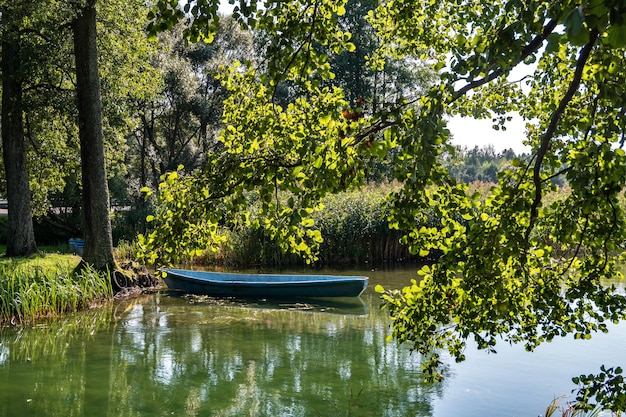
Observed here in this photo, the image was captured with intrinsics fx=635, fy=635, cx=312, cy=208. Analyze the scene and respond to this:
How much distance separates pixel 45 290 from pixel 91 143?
332 centimetres

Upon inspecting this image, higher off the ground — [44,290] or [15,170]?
[15,170]

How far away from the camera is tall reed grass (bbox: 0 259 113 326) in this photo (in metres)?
10.1

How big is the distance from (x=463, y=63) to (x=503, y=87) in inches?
105

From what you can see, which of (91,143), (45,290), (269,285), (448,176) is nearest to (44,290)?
(45,290)

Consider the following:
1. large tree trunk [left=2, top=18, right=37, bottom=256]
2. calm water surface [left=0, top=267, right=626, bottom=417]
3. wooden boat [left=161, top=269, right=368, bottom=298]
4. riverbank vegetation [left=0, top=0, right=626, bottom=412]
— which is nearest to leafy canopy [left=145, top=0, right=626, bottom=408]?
riverbank vegetation [left=0, top=0, right=626, bottom=412]

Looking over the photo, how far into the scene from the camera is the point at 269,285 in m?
12.9

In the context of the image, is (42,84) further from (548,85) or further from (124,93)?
(548,85)

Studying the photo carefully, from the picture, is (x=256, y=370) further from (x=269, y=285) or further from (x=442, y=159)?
(x=269, y=285)

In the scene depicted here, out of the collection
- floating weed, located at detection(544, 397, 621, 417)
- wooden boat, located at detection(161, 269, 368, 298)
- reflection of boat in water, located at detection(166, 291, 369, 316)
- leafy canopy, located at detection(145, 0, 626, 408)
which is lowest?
floating weed, located at detection(544, 397, 621, 417)

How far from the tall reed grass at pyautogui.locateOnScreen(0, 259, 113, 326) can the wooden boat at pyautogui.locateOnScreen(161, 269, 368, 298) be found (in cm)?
146

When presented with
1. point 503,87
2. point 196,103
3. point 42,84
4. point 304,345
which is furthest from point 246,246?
point 503,87

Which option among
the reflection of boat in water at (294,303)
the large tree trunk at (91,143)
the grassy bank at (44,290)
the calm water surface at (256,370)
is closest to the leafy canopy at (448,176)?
the calm water surface at (256,370)

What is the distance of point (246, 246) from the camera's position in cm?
1812

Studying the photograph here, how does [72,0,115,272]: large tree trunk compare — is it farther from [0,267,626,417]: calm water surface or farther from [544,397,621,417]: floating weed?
[544,397,621,417]: floating weed
